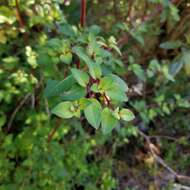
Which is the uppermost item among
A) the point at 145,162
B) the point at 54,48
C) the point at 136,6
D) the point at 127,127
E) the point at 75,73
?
the point at 75,73

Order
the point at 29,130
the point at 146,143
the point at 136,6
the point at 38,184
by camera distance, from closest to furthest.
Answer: the point at 38,184 → the point at 29,130 → the point at 136,6 → the point at 146,143

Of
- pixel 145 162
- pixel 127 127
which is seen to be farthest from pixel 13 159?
pixel 145 162

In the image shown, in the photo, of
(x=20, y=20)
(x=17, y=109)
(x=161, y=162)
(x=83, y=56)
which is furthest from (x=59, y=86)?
(x=161, y=162)

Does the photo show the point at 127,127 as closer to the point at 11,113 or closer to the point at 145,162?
the point at 145,162

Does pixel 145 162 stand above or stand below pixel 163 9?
below

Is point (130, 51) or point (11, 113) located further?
point (130, 51)

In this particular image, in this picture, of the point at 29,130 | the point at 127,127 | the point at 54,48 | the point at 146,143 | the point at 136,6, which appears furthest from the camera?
the point at 146,143

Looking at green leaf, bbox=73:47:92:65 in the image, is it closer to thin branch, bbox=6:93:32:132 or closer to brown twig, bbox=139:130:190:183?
thin branch, bbox=6:93:32:132
